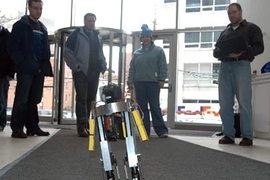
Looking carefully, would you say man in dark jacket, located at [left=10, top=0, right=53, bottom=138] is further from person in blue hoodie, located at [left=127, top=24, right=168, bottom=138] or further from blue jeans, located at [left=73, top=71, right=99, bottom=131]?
person in blue hoodie, located at [left=127, top=24, right=168, bottom=138]

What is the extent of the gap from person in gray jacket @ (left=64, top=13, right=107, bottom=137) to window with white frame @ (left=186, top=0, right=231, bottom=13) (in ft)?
11.4

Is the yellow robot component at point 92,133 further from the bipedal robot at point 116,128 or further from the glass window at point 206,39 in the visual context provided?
the glass window at point 206,39

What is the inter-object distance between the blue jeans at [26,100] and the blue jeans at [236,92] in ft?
5.49

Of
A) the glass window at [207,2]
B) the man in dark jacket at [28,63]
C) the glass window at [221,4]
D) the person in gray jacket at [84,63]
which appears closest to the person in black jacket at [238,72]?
the person in gray jacket at [84,63]

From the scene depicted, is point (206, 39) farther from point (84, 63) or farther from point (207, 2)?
point (84, 63)

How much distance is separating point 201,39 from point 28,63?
409 centimetres

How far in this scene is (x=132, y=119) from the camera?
984 mm

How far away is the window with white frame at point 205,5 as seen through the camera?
6238 mm

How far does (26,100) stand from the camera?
2.93 metres

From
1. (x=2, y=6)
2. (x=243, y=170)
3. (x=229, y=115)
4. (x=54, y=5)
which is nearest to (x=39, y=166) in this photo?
(x=243, y=170)

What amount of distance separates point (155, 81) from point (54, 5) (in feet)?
14.3

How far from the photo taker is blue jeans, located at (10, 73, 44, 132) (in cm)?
289

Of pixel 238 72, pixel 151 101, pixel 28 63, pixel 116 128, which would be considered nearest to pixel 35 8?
pixel 28 63

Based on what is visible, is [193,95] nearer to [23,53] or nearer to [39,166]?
[23,53]
